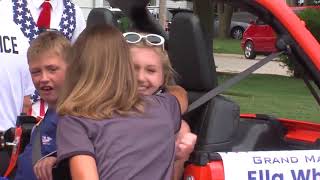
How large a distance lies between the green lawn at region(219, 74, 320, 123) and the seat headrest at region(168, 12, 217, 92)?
5875 millimetres

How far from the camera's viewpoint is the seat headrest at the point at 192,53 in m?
3.09

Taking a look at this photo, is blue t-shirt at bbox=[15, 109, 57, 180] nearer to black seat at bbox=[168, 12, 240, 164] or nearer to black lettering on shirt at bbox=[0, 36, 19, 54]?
black seat at bbox=[168, 12, 240, 164]

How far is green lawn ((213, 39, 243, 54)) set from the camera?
26.6 m

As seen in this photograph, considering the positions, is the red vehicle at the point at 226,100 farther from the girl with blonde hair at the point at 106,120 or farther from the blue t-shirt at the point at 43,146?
the girl with blonde hair at the point at 106,120

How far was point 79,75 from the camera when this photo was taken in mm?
2402

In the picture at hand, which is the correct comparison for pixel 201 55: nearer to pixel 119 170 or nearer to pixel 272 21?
pixel 272 21

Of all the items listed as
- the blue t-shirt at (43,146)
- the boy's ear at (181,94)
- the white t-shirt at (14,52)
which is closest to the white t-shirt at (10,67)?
the white t-shirt at (14,52)

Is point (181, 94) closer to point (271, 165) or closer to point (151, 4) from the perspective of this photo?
point (271, 165)

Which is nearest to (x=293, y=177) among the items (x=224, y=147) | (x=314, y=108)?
(x=224, y=147)

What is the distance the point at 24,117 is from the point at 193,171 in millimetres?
938

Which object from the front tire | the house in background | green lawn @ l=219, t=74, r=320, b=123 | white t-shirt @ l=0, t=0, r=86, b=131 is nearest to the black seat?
the house in background

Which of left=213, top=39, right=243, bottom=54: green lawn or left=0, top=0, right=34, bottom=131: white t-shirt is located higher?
left=0, top=0, right=34, bottom=131: white t-shirt

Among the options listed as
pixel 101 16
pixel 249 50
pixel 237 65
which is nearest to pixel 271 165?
pixel 101 16

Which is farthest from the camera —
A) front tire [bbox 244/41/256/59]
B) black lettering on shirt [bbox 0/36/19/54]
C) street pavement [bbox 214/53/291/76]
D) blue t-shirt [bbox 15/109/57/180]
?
front tire [bbox 244/41/256/59]
